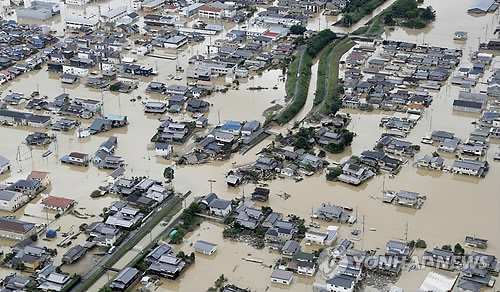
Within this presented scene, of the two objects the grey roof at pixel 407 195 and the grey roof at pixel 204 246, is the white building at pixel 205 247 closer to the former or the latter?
the grey roof at pixel 204 246

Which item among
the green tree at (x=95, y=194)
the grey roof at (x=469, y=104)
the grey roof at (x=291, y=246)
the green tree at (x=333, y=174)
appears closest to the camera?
the grey roof at (x=291, y=246)

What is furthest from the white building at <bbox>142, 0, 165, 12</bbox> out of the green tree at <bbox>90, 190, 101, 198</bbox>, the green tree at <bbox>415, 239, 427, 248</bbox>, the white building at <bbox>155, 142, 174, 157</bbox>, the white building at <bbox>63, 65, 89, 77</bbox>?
the green tree at <bbox>415, 239, 427, 248</bbox>

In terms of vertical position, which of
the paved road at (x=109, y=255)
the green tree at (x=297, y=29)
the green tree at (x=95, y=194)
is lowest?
the paved road at (x=109, y=255)

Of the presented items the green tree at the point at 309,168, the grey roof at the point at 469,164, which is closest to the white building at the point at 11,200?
the green tree at the point at 309,168

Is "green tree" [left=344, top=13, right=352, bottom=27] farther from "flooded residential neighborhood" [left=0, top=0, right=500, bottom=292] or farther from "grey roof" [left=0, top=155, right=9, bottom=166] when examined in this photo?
"grey roof" [left=0, top=155, right=9, bottom=166]

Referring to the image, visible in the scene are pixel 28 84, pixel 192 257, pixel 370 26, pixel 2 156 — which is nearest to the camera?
pixel 192 257

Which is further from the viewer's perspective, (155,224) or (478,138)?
(478,138)

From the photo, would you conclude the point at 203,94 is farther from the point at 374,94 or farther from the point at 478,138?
the point at 478,138

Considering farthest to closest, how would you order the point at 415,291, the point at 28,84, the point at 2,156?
the point at 28,84
the point at 2,156
the point at 415,291

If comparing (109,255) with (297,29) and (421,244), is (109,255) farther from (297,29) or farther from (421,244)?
(297,29)

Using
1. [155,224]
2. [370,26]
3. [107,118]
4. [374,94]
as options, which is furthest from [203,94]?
A: [370,26]
